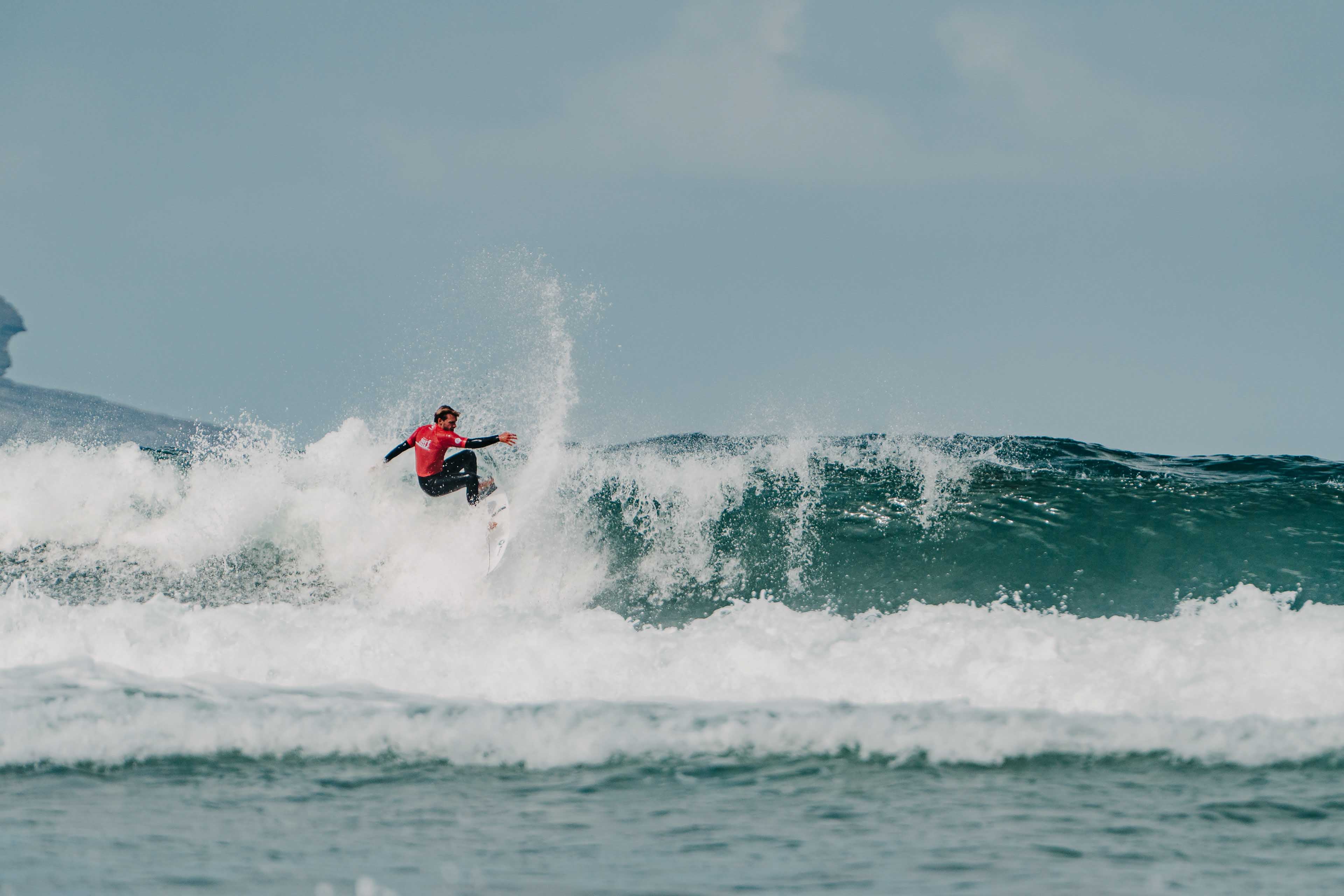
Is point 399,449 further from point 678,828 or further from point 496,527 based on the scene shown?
point 678,828

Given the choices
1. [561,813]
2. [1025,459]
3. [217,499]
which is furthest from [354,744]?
[1025,459]

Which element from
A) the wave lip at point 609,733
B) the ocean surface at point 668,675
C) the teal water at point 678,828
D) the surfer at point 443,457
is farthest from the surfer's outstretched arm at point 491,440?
the teal water at point 678,828

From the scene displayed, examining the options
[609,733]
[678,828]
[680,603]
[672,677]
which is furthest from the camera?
[680,603]

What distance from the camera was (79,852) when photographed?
12.7 feet

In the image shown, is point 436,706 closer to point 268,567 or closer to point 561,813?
point 561,813

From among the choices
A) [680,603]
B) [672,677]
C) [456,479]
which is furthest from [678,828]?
[456,479]

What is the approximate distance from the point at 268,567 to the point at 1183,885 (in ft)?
31.6

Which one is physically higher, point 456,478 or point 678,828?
point 456,478

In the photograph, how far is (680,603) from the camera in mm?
9578

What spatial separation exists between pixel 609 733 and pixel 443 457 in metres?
5.76

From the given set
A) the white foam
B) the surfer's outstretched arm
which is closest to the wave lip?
the white foam

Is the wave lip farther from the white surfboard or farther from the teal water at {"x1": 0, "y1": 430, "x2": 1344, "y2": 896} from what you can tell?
the white surfboard

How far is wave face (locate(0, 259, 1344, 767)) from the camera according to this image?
5.44 metres

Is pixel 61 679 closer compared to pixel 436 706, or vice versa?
pixel 436 706
